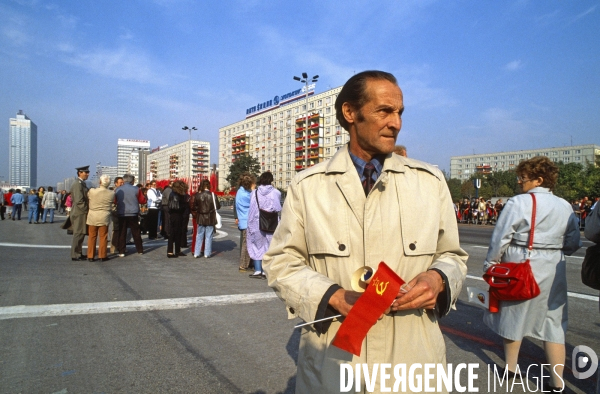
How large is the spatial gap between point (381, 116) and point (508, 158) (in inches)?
6147

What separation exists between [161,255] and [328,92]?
93830 mm

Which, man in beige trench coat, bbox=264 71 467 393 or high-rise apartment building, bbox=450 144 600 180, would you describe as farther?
high-rise apartment building, bbox=450 144 600 180

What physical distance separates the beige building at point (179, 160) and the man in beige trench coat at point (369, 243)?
149 metres

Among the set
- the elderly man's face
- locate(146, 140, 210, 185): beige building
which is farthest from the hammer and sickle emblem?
locate(146, 140, 210, 185): beige building

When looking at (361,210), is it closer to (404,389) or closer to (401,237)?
(401,237)

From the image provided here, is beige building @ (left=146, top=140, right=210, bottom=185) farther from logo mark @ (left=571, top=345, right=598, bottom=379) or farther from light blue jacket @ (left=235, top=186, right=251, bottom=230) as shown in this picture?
logo mark @ (left=571, top=345, right=598, bottom=379)

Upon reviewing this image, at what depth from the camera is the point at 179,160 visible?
152875mm

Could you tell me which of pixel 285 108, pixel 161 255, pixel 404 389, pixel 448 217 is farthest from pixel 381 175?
pixel 285 108

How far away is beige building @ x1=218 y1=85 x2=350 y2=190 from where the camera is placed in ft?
334

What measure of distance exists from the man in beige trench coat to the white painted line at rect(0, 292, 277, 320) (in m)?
4.20

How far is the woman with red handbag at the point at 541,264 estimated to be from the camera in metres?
3.36

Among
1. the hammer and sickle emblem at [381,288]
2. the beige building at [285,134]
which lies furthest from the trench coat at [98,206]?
the beige building at [285,134]

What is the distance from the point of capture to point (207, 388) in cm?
320

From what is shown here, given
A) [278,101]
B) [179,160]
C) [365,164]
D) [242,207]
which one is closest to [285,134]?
[278,101]
